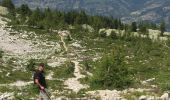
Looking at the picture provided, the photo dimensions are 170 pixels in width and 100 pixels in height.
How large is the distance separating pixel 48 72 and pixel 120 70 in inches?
714

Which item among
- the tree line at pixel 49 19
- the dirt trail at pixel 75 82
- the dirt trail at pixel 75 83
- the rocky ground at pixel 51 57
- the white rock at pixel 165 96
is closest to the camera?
the white rock at pixel 165 96

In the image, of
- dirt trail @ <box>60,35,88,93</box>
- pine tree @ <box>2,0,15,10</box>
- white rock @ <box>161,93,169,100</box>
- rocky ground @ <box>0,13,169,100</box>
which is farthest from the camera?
pine tree @ <box>2,0,15,10</box>

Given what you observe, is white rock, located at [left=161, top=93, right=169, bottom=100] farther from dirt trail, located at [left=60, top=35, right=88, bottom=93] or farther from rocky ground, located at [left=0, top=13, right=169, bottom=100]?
dirt trail, located at [left=60, top=35, right=88, bottom=93]

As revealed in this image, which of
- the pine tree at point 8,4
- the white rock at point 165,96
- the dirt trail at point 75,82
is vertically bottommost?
the dirt trail at point 75,82

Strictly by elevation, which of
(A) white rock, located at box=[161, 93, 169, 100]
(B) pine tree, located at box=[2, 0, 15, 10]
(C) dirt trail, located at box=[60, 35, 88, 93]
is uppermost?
(B) pine tree, located at box=[2, 0, 15, 10]

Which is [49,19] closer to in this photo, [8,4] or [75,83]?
[8,4]

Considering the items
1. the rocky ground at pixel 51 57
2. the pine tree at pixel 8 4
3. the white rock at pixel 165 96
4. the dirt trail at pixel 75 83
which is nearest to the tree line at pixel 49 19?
the pine tree at pixel 8 4

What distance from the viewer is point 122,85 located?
40438 mm

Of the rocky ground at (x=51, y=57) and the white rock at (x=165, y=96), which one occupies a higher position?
the white rock at (x=165, y=96)

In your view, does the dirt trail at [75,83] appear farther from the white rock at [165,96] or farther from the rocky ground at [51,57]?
the white rock at [165,96]

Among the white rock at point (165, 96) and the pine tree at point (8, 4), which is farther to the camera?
the pine tree at point (8, 4)

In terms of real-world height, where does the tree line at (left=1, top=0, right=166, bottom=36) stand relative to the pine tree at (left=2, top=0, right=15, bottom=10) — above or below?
below

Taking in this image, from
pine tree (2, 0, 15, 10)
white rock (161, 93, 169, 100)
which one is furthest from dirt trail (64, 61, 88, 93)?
pine tree (2, 0, 15, 10)

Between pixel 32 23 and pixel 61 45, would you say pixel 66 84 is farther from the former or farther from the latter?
pixel 32 23
